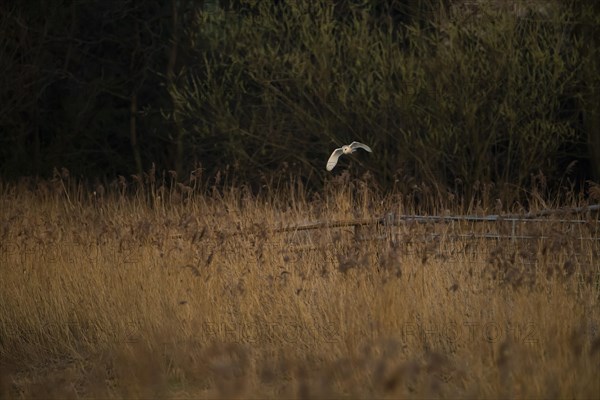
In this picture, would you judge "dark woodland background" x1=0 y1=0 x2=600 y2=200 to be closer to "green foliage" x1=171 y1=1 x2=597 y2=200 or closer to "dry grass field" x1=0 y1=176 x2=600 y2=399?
"green foliage" x1=171 y1=1 x2=597 y2=200

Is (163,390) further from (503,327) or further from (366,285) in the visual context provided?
(503,327)

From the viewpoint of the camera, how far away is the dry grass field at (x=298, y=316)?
4.21 m

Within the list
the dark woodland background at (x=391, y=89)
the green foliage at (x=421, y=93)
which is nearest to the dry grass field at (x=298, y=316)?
the dark woodland background at (x=391, y=89)

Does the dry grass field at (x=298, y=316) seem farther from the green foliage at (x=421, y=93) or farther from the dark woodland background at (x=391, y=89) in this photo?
the green foliage at (x=421, y=93)

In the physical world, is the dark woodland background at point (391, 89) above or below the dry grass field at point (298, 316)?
above

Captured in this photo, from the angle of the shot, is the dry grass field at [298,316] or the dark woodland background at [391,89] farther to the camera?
the dark woodland background at [391,89]

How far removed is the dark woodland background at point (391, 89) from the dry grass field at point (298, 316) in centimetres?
315

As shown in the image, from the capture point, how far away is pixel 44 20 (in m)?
15.8

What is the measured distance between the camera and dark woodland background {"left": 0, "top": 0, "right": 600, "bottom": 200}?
1141 cm

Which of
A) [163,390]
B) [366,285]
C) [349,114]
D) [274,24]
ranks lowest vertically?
[163,390]

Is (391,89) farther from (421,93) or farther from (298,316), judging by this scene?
(298,316)

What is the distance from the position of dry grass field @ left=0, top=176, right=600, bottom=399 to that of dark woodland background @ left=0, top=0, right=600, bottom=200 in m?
3.15

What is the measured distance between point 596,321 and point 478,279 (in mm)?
858

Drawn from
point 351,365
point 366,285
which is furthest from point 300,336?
point 351,365
